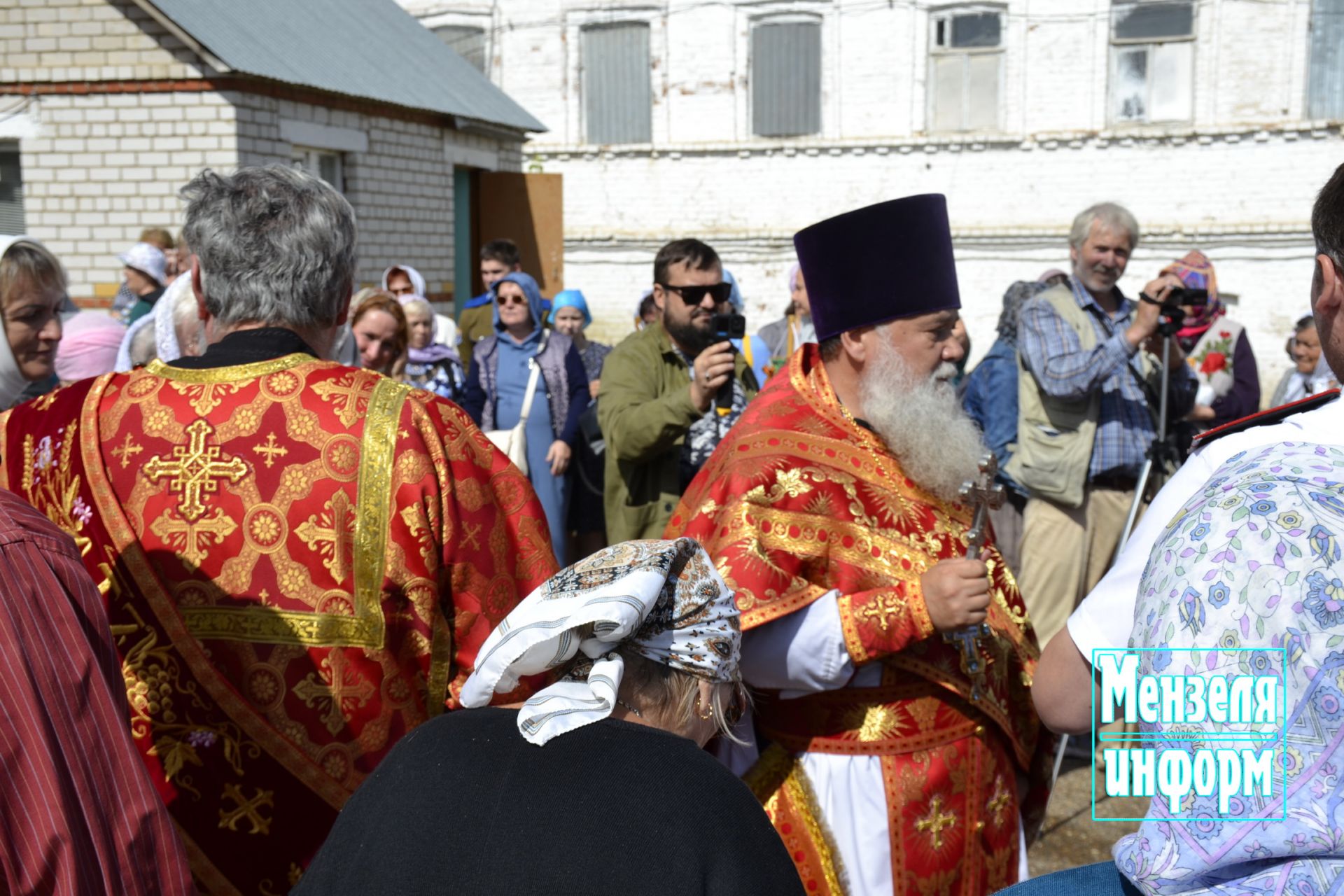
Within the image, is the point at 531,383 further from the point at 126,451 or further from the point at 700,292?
the point at 126,451

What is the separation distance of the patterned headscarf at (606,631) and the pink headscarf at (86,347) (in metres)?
3.45

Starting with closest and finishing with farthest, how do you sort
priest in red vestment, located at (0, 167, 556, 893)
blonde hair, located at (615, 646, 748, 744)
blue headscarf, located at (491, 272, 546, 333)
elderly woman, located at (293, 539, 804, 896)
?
elderly woman, located at (293, 539, 804, 896), blonde hair, located at (615, 646, 748, 744), priest in red vestment, located at (0, 167, 556, 893), blue headscarf, located at (491, 272, 546, 333)

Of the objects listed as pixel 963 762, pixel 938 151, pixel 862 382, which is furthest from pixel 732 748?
pixel 938 151

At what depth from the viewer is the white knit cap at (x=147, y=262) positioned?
811 cm

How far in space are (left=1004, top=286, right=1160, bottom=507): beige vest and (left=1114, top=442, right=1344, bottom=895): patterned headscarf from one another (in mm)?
4326

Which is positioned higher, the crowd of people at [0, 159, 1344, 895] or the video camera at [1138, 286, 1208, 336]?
the video camera at [1138, 286, 1208, 336]

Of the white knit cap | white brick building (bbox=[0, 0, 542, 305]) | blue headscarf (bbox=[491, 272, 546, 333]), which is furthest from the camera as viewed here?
white brick building (bbox=[0, 0, 542, 305])

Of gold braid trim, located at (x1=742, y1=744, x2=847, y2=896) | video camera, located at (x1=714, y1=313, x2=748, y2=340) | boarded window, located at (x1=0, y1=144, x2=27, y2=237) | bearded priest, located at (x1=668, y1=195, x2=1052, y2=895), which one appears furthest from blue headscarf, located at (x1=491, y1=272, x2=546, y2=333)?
boarded window, located at (x1=0, y1=144, x2=27, y2=237)

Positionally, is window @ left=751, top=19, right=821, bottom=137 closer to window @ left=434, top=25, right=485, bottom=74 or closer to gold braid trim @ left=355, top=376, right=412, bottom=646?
window @ left=434, top=25, right=485, bottom=74

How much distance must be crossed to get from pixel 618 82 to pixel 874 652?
1780 centimetres

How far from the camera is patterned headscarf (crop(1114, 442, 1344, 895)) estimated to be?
1231 millimetres

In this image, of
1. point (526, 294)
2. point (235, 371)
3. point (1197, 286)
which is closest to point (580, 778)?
point (235, 371)

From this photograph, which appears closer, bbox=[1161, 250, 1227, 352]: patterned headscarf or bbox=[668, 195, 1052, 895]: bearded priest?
bbox=[668, 195, 1052, 895]: bearded priest

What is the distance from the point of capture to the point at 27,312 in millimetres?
2994
